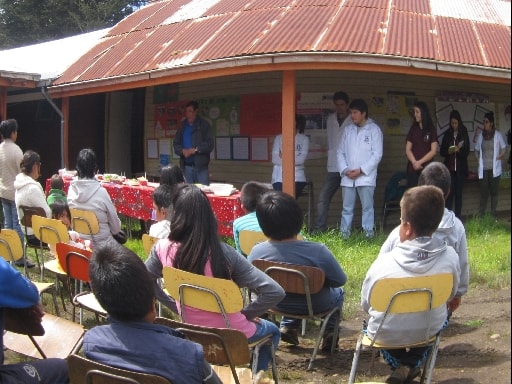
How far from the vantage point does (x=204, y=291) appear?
3.65 m

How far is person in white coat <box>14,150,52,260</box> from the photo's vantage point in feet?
23.8

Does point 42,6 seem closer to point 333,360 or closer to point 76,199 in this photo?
point 76,199

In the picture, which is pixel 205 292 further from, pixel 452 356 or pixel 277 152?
pixel 277 152

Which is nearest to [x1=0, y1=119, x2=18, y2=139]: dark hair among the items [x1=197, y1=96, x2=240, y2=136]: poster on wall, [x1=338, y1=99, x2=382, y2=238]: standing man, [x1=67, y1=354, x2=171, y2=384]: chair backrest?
[x1=338, y1=99, x2=382, y2=238]: standing man

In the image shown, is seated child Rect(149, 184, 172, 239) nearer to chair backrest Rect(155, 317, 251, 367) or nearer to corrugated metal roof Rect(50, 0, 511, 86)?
chair backrest Rect(155, 317, 251, 367)

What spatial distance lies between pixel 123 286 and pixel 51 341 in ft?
4.45

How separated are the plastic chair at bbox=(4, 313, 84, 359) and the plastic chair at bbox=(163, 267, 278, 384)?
1.91 feet

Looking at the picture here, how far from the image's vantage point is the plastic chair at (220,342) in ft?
10.4

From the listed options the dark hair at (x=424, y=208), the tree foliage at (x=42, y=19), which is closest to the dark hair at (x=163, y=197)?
the dark hair at (x=424, y=208)

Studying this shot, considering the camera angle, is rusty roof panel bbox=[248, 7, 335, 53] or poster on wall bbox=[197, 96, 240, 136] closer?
rusty roof panel bbox=[248, 7, 335, 53]

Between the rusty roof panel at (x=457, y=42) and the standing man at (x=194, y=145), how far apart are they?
3.83 m

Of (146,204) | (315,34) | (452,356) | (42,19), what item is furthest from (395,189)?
(42,19)

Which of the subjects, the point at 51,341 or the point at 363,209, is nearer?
the point at 51,341

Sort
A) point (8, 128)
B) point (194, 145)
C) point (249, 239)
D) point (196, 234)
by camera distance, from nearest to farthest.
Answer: point (196, 234)
point (249, 239)
point (8, 128)
point (194, 145)
